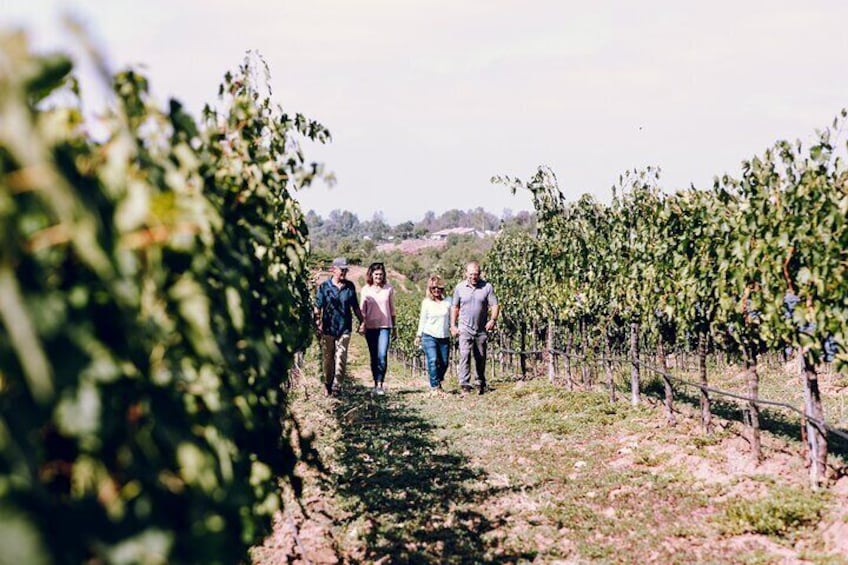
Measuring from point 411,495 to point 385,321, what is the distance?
4.41 meters

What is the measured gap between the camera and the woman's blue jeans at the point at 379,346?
10156 millimetres

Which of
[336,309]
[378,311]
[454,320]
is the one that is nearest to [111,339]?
[336,309]

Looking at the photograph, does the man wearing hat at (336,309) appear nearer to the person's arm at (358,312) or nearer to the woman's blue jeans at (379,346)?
the person's arm at (358,312)

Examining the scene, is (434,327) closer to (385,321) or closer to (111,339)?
(385,321)

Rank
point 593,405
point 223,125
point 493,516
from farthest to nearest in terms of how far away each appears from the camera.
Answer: point 593,405 < point 493,516 < point 223,125

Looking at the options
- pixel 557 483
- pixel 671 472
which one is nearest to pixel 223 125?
pixel 557 483

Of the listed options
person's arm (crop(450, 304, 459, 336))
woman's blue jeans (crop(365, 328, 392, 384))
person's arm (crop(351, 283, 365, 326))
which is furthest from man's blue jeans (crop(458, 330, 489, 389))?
person's arm (crop(351, 283, 365, 326))

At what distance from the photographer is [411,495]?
591 centimetres

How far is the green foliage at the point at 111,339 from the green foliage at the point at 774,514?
4264 millimetres

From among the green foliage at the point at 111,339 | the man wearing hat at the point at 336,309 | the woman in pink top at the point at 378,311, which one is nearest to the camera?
the green foliage at the point at 111,339

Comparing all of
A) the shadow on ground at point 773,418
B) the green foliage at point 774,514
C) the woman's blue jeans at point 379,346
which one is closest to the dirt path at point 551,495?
the green foliage at point 774,514

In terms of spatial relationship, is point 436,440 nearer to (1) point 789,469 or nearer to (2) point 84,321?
(1) point 789,469

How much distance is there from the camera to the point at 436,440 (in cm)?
789

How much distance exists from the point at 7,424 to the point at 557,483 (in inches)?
227
